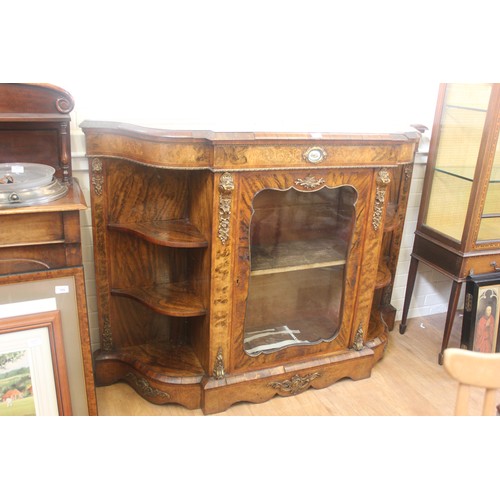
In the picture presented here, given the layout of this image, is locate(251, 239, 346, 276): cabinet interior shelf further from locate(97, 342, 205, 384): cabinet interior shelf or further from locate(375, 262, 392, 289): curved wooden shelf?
locate(97, 342, 205, 384): cabinet interior shelf

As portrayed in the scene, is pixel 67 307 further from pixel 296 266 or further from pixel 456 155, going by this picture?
pixel 456 155

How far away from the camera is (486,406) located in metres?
0.88

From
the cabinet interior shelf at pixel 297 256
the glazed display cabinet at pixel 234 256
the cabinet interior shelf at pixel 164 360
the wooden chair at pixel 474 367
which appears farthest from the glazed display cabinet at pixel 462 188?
the wooden chair at pixel 474 367

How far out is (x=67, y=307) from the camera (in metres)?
1.54

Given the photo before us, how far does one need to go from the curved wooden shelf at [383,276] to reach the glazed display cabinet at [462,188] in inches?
7.4

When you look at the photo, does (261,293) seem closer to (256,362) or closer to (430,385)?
(256,362)

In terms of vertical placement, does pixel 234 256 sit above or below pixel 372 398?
above

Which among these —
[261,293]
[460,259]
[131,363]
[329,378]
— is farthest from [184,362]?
[460,259]

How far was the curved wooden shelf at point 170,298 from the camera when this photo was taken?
5.96 ft

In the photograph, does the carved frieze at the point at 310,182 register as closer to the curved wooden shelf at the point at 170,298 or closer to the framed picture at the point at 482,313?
the curved wooden shelf at the point at 170,298

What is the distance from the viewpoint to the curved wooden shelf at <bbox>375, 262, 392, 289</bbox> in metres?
2.16

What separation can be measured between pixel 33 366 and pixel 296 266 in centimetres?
97

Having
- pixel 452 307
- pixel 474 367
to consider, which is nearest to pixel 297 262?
pixel 452 307

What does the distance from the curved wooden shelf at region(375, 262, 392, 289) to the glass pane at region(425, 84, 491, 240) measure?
11.2 inches
